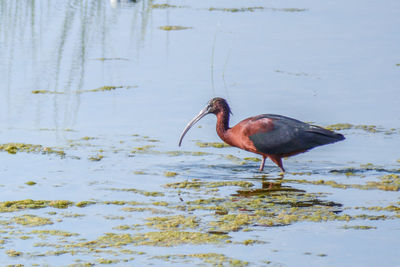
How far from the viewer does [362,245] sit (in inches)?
242

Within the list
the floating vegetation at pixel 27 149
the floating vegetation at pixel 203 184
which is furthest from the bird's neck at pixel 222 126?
the floating vegetation at pixel 27 149

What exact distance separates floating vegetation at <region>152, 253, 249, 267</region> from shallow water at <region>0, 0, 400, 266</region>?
0.05 feet

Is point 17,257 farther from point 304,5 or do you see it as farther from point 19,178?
point 304,5

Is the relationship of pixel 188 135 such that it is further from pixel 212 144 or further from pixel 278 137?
pixel 278 137

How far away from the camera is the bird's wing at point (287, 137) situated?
853cm

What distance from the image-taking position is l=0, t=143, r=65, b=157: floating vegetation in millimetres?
8602

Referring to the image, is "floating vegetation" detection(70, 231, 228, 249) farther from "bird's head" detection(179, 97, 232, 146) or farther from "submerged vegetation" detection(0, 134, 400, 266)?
"bird's head" detection(179, 97, 232, 146)

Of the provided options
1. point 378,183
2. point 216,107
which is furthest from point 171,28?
point 378,183

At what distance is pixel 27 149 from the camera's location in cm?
865

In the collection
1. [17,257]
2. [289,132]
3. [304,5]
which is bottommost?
[17,257]

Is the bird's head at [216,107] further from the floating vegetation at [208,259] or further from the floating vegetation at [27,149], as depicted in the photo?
the floating vegetation at [208,259]

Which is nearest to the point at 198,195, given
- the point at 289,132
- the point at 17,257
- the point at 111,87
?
the point at 289,132

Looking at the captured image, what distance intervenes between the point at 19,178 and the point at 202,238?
221 centimetres

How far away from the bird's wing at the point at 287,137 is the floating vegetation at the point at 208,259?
114 inches
